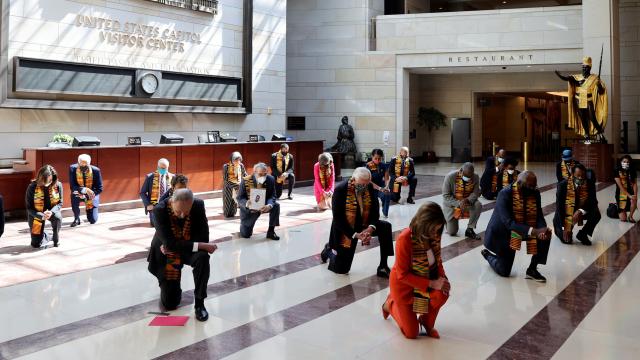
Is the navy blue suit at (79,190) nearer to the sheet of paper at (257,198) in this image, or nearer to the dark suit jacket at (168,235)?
the sheet of paper at (257,198)

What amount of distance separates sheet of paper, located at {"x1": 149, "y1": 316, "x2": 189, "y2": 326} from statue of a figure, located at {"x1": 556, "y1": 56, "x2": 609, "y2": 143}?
15221 mm

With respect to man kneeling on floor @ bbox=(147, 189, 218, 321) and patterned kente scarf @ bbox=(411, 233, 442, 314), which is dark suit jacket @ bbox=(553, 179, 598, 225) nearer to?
patterned kente scarf @ bbox=(411, 233, 442, 314)

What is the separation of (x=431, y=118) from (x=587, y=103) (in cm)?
1012

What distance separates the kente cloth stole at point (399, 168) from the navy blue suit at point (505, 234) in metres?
6.14

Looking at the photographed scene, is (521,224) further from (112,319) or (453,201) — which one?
(112,319)

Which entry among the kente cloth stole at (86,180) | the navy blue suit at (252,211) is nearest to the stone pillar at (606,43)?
the navy blue suit at (252,211)

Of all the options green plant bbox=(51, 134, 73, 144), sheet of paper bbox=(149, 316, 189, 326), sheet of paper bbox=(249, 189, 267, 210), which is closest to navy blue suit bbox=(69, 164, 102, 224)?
green plant bbox=(51, 134, 73, 144)

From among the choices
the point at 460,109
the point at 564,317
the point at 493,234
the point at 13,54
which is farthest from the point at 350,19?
the point at 564,317

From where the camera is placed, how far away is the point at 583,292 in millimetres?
6199

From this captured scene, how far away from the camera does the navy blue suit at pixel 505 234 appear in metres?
6.50

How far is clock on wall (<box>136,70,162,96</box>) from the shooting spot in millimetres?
14898

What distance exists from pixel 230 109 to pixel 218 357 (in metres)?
13.9

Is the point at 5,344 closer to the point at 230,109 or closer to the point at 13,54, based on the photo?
the point at 13,54

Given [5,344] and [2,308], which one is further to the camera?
[2,308]
